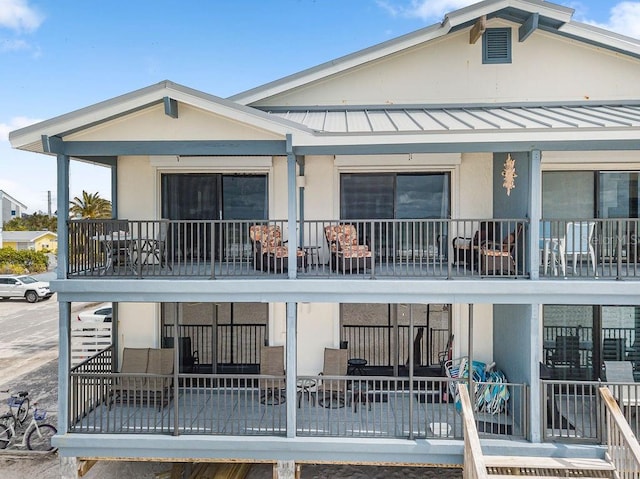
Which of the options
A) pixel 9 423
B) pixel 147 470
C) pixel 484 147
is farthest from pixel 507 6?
pixel 9 423

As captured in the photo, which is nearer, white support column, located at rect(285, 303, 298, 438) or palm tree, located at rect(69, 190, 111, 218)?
white support column, located at rect(285, 303, 298, 438)

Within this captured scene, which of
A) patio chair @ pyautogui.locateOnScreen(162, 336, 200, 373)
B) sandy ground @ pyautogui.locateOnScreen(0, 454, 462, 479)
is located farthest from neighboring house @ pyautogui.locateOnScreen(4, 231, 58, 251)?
patio chair @ pyautogui.locateOnScreen(162, 336, 200, 373)

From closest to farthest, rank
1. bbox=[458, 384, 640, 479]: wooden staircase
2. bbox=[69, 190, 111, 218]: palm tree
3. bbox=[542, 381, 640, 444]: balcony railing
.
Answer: bbox=[458, 384, 640, 479]: wooden staircase
bbox=[542, 381, 640, 444]: balcony railing
bbox=[69, 190, 111, 218]: palm tree

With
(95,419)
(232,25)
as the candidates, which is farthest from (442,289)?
(232,25)

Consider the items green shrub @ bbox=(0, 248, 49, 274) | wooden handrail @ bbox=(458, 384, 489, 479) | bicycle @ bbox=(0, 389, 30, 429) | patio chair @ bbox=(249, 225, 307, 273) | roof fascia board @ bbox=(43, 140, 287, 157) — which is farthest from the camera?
green shrub @ bbox=(0, 248, 49, 274)

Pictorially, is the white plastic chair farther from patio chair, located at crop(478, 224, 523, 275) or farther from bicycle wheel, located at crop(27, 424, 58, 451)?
bicycle wheel, located at crop(27, 424, 58, 451)

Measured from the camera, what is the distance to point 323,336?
1070 cm

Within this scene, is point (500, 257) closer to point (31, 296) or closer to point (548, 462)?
point (548, 462)

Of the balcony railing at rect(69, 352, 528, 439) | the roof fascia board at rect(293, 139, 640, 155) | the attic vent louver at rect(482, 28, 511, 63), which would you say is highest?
the attic vent louver at rect(482, 28, 511, 63)

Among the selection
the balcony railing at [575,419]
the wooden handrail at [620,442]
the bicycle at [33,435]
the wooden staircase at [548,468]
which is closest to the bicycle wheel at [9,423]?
the bicycle at [33,435]

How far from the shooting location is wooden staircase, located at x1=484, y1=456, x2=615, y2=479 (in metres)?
7.79

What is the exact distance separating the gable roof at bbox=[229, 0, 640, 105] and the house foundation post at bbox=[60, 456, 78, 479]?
787cm

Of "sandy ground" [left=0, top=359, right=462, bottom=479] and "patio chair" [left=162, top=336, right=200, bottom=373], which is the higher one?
"patio chair" [left=162, top=336, right=200, bottom=373]

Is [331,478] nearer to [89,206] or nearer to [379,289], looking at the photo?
[379,289]
